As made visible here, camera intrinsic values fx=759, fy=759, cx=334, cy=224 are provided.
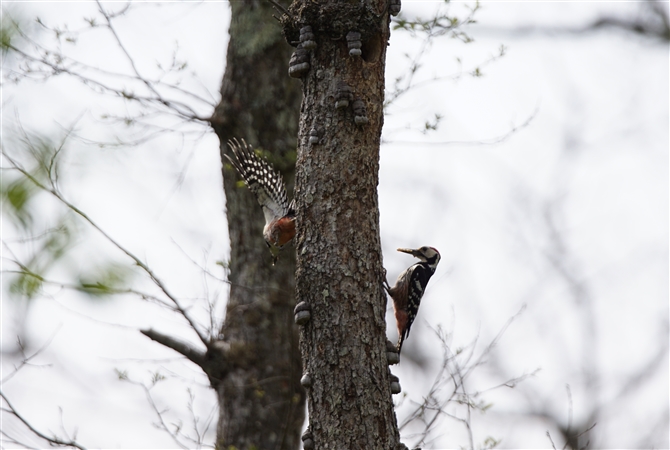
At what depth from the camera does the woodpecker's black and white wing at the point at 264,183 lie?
600cm

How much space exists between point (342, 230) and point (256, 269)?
3014 mm

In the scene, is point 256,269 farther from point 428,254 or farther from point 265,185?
point 428,254

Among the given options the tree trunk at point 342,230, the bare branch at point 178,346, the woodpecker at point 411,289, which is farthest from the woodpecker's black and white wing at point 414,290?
the tree trunk at point 342,230

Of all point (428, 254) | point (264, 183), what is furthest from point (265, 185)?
point (428, 254)

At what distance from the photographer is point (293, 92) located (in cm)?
665

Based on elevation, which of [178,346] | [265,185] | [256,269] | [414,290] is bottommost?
[178,346]

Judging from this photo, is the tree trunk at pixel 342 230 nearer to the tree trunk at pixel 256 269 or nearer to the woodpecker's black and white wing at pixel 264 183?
the woodpecker's black and white wing at pixel 264 183

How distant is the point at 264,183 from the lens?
6.02m

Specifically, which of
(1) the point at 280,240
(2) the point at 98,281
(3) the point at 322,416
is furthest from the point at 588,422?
(2) the point at 98,281

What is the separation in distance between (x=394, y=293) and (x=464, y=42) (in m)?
1.96

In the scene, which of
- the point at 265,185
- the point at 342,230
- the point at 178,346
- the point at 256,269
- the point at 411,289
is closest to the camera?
the point at 342,230

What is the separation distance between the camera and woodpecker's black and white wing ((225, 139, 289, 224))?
236 inches

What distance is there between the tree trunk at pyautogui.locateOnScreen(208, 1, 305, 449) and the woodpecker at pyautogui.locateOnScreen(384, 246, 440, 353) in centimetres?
86

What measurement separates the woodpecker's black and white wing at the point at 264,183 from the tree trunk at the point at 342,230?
2.20m
